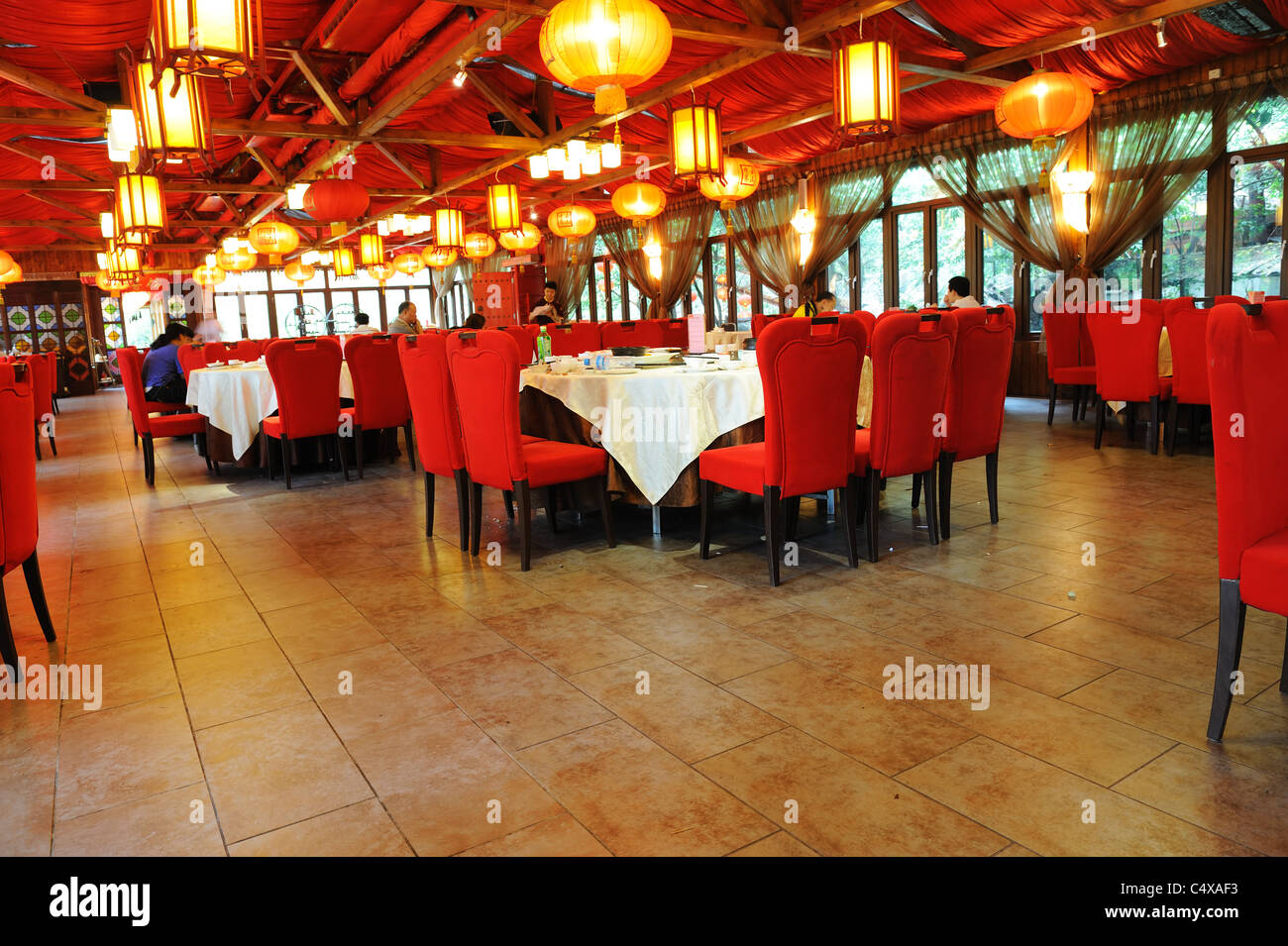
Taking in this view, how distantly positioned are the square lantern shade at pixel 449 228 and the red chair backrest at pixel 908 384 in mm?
6864

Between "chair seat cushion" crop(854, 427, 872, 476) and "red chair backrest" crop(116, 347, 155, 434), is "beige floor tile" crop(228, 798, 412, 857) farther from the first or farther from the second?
"red chair backrest" crop(116, 347, 155, 434)

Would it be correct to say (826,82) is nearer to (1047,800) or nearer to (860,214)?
(860,214)

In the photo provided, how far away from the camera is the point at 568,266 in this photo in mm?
18250

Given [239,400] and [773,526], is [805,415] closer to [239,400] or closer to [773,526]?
[773,526]

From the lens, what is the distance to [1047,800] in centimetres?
189

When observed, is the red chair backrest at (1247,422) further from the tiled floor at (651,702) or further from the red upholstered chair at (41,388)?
the red upholstered chair at (41,388)

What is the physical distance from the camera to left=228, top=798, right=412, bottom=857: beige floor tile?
71.7 inches

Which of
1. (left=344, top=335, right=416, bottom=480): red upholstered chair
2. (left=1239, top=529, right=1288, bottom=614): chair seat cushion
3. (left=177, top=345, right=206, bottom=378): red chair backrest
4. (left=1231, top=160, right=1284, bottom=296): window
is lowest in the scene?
(left=1239, top=529, right=1288, bottom=614): chair seat cushion

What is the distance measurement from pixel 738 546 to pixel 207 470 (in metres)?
5.04

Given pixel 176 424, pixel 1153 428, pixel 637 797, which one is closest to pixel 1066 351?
pixel 1153 428

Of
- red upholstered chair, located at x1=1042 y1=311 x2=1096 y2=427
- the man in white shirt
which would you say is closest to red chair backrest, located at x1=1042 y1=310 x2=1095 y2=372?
red upholstered chair, located at x1=1042 y1=311 x2=1096 y2=427

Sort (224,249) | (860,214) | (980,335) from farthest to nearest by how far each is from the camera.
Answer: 1. (224,249)
2. (860,214)
3. (980,335)

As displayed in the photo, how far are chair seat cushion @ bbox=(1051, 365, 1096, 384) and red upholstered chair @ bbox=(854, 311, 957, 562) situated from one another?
3.98m
